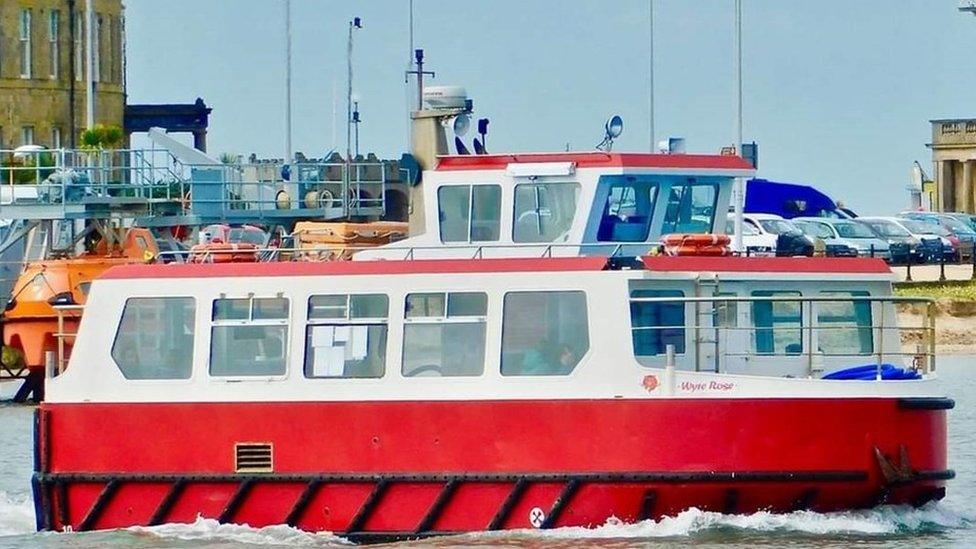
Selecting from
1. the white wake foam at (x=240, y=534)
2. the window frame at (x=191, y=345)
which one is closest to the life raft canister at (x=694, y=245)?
the white wake foam at (x=240, y=534)

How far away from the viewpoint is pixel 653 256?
23578 mm

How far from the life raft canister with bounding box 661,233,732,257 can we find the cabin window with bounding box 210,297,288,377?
147 inches

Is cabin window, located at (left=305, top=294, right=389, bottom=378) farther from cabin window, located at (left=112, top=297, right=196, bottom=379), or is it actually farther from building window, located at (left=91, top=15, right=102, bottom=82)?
building window, located at (left=91, top=15, right=102, bottom=82)

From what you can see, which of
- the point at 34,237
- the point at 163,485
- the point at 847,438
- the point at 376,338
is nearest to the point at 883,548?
the point at 847,438

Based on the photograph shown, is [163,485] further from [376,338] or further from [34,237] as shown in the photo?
[34,237]

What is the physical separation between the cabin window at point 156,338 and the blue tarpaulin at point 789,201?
3908cm

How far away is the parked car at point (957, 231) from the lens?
204ft

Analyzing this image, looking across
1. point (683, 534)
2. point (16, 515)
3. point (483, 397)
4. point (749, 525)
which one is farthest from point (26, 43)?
point (749, 525)

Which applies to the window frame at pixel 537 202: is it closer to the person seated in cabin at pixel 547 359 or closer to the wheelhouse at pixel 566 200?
the wheelhouse at pixel 566 200

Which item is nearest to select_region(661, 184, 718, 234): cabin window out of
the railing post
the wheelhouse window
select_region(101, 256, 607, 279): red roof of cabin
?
the wheelhouse window

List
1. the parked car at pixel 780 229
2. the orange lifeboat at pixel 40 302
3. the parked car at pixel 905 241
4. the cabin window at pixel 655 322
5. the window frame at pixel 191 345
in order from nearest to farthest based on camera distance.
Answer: the cabin window at pixel 655 322 < the window frame at pixel 191 345 < the orange lifeboat at pixel 40 302 < the parked car at pixel 780 229 < the parked car at pixel 905 241

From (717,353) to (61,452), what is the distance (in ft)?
21.4

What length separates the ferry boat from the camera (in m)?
22.9

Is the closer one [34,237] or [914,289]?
[34,237]
